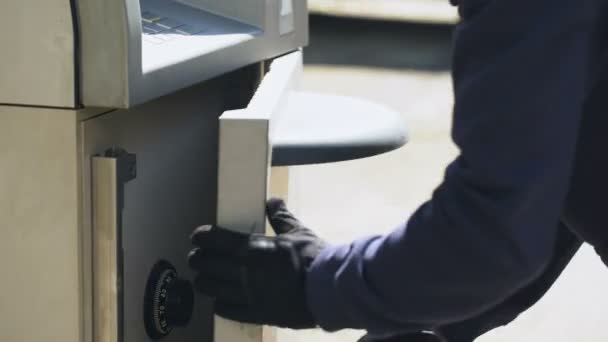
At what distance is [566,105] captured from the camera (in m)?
0.89

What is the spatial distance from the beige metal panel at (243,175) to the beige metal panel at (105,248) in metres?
0.14

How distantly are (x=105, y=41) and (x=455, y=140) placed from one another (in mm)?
400

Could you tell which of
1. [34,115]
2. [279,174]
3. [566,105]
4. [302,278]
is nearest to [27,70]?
[34,115]

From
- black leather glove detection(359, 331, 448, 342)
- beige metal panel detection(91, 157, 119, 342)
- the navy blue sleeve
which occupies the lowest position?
black leather glove detection(359, 331, 448, 342)

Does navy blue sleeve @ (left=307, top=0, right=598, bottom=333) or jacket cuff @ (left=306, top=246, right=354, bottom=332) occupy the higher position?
navy blue sleeve @ (left=307, top=0, right=598, bottom=333)

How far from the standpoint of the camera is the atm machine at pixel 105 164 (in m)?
1.06

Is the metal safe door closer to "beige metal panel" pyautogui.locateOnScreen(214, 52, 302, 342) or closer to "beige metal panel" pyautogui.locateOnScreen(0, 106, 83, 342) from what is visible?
"beige metal panel" pyautogui.locateOnScreen(0, 106, 83, 342)

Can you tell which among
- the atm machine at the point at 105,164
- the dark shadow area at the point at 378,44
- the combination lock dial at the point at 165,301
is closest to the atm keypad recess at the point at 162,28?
the atm machine at the point at 105,164

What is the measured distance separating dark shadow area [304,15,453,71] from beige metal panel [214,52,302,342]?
6.83 m

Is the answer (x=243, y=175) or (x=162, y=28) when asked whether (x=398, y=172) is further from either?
(x=243, y=175)

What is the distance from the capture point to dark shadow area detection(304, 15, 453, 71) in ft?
26.6

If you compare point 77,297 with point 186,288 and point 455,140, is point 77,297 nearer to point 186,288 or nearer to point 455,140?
point 186,288

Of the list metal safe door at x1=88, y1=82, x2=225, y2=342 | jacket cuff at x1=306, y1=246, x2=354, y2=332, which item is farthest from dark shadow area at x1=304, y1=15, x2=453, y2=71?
jacket cuff at x1=306, y1=246, x2=354, y2=332

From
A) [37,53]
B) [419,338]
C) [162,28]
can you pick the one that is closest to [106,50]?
[37,53]
